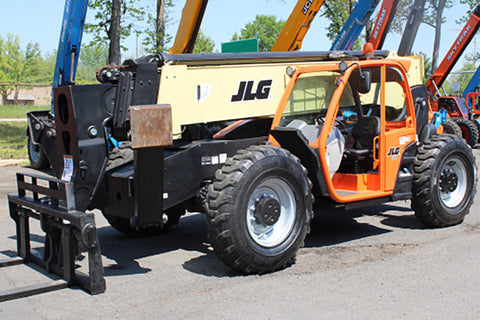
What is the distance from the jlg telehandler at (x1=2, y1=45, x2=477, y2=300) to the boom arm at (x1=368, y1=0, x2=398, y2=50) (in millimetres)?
9357

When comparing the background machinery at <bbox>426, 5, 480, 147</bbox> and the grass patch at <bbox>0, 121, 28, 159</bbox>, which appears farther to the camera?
the background machinery at <bbox>426, 5, 480, 147</bbox>

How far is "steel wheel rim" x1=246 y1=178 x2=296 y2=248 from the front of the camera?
5.73 meters

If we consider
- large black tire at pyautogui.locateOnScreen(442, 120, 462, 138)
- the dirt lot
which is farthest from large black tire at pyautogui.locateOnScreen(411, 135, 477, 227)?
large black tire at pyautogui.locateOnScreen(442, 120, 462, 138)

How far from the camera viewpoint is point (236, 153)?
19.9 ft

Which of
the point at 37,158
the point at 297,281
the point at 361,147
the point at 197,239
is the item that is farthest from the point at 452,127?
the point at 297,281

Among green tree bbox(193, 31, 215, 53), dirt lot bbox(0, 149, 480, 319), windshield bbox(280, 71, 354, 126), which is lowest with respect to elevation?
dirt lot bbox(0, 149, 480, 319)

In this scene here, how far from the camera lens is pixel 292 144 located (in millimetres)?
6246

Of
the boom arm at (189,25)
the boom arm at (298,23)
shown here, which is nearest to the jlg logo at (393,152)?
the boom arm at (189,25)

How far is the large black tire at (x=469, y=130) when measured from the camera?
1825 centimetres

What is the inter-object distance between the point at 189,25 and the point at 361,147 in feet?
15.7

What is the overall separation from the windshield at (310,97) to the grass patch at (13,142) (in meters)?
11.1

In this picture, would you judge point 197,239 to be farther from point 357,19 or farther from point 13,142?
point 13,142

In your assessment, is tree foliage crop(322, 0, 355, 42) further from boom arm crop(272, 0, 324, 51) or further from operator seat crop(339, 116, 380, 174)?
operator seat crop(339, 116, 380, 174)

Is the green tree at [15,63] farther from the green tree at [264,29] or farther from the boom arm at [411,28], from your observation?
the boom arm at [411,28]
